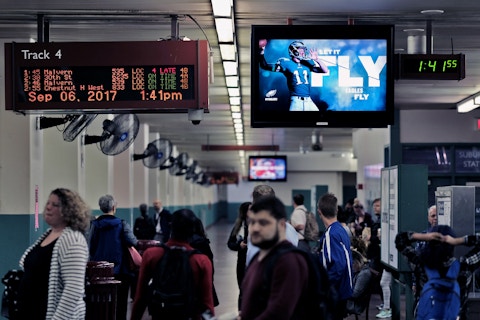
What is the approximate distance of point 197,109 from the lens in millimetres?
9734

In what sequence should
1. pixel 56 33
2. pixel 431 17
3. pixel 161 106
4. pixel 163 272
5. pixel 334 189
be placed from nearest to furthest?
1. pixel 163 272
2. pixel 161 106
3. pixel 431 17
4. pixel 56 33
5. pixel 334 189

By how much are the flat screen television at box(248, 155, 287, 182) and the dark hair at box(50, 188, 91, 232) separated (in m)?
29.8

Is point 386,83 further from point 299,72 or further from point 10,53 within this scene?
point 10,53

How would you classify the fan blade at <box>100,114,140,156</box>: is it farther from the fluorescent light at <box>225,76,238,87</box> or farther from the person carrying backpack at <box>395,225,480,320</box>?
the person carrying backpack at <box>395,225,480,320</box>

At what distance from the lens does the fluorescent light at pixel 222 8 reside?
33.2 feet

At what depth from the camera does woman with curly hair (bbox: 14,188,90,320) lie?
6.24m

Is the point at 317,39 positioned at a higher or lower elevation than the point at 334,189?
higher

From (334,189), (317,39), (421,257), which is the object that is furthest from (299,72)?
(334,189)

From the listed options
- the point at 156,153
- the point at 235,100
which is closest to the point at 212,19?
the point at 235,100

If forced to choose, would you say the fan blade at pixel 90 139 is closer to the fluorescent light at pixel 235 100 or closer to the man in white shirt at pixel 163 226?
the fluorescent light at pixel 235 100

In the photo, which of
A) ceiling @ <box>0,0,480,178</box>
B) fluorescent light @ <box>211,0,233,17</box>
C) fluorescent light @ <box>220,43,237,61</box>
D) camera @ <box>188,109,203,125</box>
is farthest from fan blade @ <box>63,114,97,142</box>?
camera @ <box>188,109,203,125</box>

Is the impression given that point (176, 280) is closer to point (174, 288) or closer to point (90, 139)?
point (174, 288)

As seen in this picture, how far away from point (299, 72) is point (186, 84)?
1170 mm

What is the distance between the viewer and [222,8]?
34.0 ft
